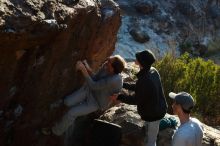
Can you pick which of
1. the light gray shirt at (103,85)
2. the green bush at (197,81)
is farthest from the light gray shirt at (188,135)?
the green bush at (197,81)

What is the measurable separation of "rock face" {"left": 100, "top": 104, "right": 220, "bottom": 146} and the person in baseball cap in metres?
2.40

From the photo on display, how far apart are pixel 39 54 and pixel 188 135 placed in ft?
6.64

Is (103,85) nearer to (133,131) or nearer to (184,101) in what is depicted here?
(184,101)

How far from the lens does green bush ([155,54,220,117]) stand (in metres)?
9.30

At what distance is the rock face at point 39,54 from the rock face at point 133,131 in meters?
1.16

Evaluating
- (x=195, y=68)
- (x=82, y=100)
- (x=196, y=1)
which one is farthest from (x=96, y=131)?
(x=196, y=1)

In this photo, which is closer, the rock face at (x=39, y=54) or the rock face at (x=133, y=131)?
the rock face at (x=39, y=54)

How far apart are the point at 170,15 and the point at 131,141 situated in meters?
10.9

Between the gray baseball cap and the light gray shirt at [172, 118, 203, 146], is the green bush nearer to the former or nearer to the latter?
the gray baseball cap

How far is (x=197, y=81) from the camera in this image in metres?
9.45

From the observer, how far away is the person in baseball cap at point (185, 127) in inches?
175

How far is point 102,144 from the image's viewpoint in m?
6.86

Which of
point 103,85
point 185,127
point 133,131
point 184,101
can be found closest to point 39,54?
point 103,85

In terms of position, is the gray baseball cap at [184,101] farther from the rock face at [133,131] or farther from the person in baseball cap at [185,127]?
the rock face at [133,131]
